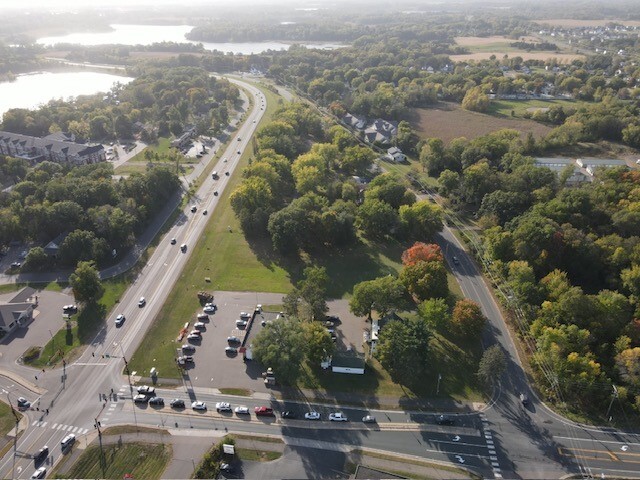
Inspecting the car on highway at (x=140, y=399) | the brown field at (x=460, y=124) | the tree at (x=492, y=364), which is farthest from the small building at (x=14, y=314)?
the brown field at (x=460, y=124)

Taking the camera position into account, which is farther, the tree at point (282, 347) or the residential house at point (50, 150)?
the residential house at point (50, 150)

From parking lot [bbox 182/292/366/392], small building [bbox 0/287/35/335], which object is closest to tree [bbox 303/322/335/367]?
parking lot [bbox 182/292/366/392]

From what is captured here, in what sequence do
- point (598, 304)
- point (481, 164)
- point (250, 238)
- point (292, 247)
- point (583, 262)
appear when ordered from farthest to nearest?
point (481, 164)
point (250, 238)
point (292, 247)
point (583, 262)
point (598, 304)

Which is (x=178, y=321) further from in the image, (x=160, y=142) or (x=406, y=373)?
(x=160, y=142)

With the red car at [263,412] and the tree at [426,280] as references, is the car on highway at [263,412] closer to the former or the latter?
the red car at [263,412]

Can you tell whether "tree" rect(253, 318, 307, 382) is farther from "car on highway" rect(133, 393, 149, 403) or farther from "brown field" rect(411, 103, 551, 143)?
Result: "brown field" rect(411, 103, 551, 143)

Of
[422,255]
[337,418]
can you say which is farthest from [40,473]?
[422,255]

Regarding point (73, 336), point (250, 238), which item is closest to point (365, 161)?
point (250, 238)
